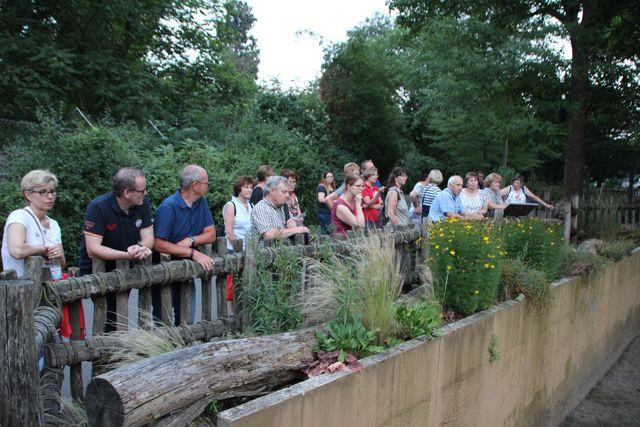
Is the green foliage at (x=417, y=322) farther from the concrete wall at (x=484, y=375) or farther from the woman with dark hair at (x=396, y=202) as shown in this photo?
the woman with dark hair at (x=396, y=202)

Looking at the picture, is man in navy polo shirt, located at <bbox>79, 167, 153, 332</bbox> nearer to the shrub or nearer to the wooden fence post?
the wooden fence post

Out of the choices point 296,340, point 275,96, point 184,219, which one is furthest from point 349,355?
point 275,96

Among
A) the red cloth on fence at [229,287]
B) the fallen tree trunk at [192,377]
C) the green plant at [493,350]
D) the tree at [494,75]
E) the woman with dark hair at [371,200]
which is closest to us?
the fallen tree trunk at [192,377]

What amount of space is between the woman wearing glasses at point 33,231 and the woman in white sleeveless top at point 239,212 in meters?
1.95

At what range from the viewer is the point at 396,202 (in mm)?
7605

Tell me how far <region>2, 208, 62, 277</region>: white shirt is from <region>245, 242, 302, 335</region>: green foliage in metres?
1.50

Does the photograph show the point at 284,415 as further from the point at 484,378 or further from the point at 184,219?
the point at 484,378

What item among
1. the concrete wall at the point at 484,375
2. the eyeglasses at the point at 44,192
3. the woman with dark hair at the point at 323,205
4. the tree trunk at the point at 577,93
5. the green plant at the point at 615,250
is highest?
the tree trunk at the point at 577,93

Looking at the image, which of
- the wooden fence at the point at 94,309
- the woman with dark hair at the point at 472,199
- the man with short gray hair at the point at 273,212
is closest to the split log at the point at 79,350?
the wooden fence at the point at 94,309

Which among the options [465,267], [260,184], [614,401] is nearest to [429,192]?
[260,184]

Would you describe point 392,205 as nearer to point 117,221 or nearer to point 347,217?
point 347,217

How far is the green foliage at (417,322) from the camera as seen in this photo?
3973 millimetres

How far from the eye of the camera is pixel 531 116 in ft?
40.3

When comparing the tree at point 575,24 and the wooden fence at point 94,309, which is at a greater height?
the tree at point 575,24
